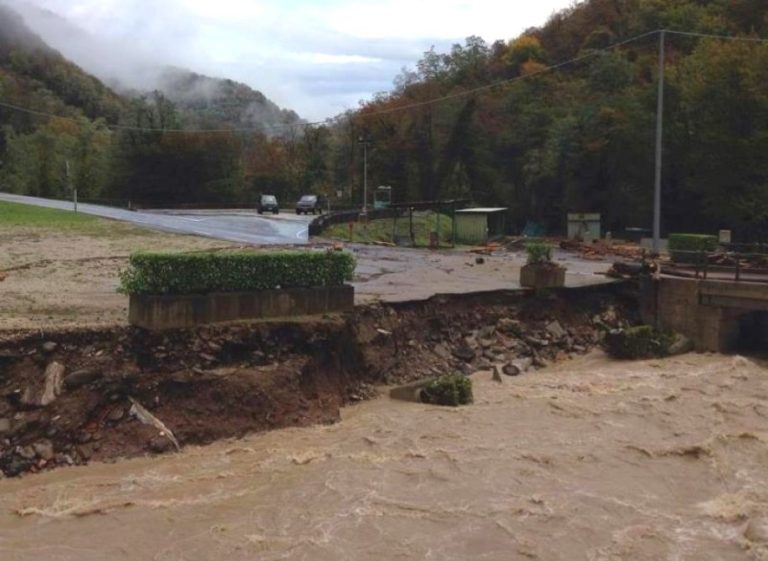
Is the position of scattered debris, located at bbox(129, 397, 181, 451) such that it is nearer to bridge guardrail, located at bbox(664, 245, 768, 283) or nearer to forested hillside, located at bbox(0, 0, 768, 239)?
bridge guardrail, located at bbox(664, 245, 768, 283)

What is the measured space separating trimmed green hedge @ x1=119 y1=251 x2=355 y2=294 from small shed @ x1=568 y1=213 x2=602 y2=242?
31.9 meters

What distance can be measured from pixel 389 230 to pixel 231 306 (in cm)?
2945

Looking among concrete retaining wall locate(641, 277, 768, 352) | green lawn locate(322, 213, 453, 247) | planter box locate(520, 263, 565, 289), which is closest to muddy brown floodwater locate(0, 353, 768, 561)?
concrete retaining wall locate(641, 277, 768, 352)

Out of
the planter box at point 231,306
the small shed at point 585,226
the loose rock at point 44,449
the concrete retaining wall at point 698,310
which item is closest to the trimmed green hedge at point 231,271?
the planter box at point 231,306

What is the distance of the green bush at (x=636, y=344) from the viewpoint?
20.6m

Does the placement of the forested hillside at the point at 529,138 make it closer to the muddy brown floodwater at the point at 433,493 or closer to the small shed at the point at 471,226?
the small shed at the point at 471,226

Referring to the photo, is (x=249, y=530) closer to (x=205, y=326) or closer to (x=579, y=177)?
(x=205, y=326)

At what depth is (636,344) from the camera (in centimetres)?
2064

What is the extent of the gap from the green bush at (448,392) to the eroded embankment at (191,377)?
114 centimetres

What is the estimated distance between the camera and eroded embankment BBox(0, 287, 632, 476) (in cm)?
1227

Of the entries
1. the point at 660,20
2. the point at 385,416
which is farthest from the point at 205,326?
the point at 660,20

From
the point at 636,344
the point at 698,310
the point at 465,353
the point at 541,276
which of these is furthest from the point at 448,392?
the point at 698,310

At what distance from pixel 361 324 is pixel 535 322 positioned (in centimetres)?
599

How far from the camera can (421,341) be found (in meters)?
18.6
